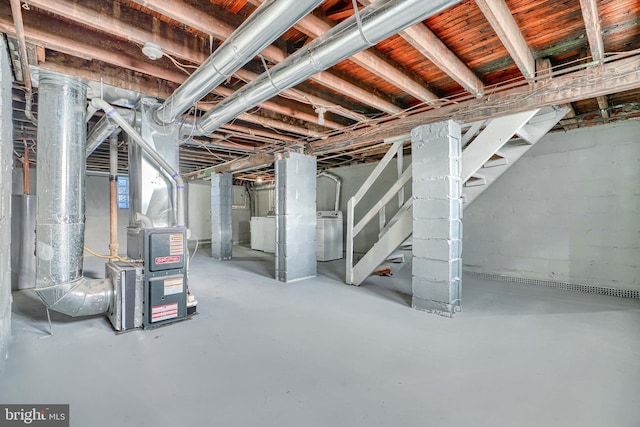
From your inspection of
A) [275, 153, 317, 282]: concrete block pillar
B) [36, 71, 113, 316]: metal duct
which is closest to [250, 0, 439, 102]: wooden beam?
[36, 71, 113, 316]: metal duct

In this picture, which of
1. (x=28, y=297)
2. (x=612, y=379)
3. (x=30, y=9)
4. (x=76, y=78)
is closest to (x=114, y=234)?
(x=28, y=297)

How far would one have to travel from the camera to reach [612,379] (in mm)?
1713

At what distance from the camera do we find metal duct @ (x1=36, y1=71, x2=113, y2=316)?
6.98 ft

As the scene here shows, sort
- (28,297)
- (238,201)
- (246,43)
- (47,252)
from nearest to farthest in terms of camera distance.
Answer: (246,43) < (47,252) < (28,297) < (238,201)

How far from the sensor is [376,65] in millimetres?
2180

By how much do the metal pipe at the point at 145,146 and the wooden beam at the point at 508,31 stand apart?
2608 mm

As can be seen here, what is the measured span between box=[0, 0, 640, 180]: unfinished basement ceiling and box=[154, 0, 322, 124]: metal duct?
207 millimetres

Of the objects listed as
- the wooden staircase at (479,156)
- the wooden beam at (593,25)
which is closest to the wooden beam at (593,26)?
the wooden beam at (593,25)

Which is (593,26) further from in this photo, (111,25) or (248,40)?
(111,25)

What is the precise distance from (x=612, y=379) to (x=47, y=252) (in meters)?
3.93

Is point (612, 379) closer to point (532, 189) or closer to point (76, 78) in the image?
point (532, 189)

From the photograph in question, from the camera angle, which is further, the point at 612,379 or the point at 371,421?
the point at 612,379

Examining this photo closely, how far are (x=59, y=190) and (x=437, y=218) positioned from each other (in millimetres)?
3293

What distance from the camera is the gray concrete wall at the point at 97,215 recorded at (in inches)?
261
